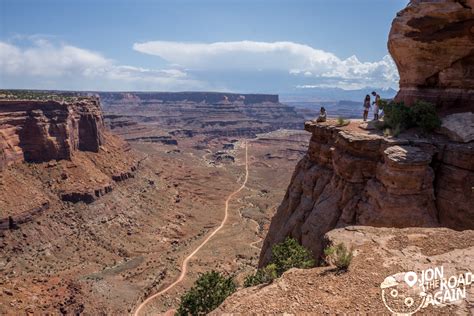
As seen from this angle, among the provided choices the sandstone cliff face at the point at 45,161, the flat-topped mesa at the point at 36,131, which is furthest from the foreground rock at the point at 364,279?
the flat-topped mesa at the point at 36,131

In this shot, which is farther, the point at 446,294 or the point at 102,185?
the point at 102,185

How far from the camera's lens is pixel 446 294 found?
11984 millimetres

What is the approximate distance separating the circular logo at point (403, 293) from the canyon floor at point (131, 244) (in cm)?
2570

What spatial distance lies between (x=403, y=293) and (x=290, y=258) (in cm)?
686

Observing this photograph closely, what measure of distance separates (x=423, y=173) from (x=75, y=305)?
35.6m

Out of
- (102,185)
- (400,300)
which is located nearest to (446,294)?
(400,300)

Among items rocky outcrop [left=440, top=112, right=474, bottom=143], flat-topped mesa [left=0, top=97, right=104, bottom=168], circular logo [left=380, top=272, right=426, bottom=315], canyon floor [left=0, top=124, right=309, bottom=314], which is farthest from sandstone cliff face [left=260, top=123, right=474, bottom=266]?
flat-topped mesa [left=0, top=97, right=104, bottom=168]

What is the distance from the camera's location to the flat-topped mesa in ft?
210

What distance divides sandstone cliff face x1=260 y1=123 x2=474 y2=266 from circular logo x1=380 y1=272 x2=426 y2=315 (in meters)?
7.75

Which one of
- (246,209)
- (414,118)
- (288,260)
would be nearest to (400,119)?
(414,118)

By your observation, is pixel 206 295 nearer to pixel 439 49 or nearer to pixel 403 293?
pixel 403 293

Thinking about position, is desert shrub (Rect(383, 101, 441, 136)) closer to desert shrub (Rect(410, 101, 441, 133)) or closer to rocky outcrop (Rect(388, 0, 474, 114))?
desert shrub (Rect(410, 101, 441, 133))

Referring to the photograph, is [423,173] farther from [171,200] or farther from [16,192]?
[171,200]

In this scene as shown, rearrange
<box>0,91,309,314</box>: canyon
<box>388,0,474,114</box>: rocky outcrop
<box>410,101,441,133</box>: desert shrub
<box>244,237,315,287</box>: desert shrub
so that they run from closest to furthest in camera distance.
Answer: <box>244,237,315,287</box>: desert shrub, <box>410,101,441,133</box>: desert shrub, <box>388,0,474,114</box>: rocky outcrop, <box>0,91,309,314</box>: canyon
